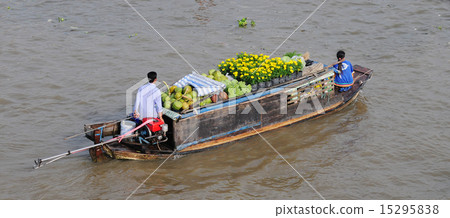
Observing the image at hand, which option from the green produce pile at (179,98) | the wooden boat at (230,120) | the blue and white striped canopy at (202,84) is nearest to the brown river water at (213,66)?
the wooden boat at (230,120)

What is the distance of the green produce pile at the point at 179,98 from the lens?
25.0ft

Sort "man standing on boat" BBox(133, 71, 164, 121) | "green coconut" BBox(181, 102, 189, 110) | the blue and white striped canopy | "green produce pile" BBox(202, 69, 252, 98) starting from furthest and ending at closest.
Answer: "green produce pile" BBox(202, 69, 252, 98)
the blue and white striped canopy
"green coconut" BBox(181, 102, 189, 110)
"man standing on boat" BBox(133, 71, 164, 121)

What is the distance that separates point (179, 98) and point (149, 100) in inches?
20.4

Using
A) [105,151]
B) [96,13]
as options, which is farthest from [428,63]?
[96,13]

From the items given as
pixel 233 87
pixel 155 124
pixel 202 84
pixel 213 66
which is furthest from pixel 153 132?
pixel 213 66

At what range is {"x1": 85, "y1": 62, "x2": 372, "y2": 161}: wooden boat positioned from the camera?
7652 mm

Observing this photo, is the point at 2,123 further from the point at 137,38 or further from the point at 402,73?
the point at 402,73

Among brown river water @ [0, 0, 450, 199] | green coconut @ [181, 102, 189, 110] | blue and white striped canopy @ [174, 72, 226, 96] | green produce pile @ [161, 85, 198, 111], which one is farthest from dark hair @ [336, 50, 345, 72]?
green coconut @ [181, 102, 189, 110]

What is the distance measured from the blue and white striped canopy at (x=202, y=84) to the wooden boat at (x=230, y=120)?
24 centimetres

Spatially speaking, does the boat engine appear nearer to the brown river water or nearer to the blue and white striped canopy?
the brown river water

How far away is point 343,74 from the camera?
31.3 feet

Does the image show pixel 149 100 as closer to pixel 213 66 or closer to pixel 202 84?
pixel 202 84

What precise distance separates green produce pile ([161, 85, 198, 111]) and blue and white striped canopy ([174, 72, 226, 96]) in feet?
0.37

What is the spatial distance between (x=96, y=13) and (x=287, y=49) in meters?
5.88
